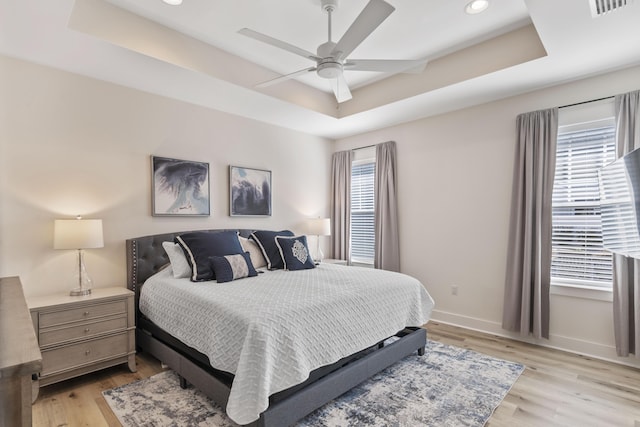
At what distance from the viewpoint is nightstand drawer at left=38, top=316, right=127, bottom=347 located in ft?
7.72

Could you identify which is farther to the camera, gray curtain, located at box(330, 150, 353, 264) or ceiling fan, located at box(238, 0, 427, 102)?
gray curtain, located at box(330, 150, 353, 264)

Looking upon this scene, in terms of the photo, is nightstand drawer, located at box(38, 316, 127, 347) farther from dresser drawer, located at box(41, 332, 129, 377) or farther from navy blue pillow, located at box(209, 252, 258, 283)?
navy blue pillow, located at box(209, 252, 258, 283)

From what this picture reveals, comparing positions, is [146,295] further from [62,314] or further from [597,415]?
[597,415]

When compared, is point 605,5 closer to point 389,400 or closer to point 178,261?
point 389,400

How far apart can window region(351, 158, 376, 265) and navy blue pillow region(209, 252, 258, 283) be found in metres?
2.30

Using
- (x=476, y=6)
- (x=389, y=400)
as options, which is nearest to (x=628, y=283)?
(x=389, y=400)

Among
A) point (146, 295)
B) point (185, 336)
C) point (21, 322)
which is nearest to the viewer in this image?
point (21, 322)

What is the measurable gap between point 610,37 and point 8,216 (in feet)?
16.1

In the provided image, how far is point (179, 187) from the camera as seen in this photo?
3.57 meters

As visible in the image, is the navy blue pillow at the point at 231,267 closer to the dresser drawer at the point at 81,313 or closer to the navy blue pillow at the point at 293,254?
the navy blue pillow at the point at 293,254

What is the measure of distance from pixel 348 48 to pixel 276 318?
5.95 feet

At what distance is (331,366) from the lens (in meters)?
2.21

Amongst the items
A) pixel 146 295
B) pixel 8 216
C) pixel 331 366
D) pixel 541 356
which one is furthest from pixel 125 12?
pixel 541 356

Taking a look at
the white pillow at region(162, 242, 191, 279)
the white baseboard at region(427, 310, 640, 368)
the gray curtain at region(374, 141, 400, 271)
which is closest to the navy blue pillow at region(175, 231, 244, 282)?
the white pillow at region(162, 242, 191, 279)
